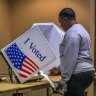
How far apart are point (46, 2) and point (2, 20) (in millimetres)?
832

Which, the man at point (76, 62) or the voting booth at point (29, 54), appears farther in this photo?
the voting booth at point (29, 54)

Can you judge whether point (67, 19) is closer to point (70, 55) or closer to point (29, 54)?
point (70, 55)

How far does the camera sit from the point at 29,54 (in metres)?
3.23

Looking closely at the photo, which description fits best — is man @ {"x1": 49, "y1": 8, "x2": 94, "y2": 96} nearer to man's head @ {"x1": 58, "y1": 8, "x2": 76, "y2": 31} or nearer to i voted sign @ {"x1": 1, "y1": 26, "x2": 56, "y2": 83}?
man's head @ {"x1": 58, "y1": 8, "x2": 76, "y2": 31}

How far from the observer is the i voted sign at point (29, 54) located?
10.5 feet

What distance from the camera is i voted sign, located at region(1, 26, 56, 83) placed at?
3191 millimetres

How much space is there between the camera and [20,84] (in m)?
3.21

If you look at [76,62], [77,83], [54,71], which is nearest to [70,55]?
[76,62]

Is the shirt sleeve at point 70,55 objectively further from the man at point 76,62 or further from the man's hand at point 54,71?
the man's hand at point 54,71

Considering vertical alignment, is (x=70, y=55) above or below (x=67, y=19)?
below

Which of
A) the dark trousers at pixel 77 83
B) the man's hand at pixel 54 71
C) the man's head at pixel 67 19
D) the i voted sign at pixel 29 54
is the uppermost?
the man's head at pixel 67 19

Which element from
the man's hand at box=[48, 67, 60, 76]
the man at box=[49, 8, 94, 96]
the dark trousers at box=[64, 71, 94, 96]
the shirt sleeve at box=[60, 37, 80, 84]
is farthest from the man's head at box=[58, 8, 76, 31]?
the man's hand at box=[48, 67, 60, 76]

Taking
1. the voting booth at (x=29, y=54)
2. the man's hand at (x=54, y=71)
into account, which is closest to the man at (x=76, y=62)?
the voting booth at (x=29, y=54)

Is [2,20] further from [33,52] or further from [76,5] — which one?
[33,52]
